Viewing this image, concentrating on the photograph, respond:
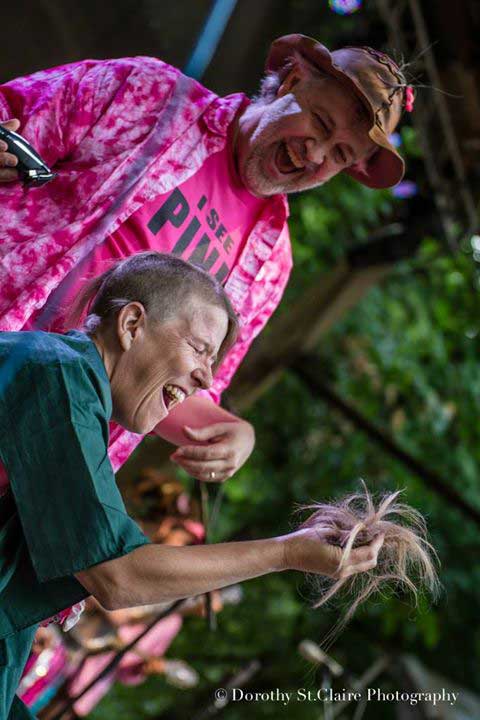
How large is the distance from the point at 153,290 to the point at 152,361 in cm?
10

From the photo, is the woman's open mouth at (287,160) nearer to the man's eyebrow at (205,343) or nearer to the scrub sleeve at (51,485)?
the man's eyebrow at (205,343)

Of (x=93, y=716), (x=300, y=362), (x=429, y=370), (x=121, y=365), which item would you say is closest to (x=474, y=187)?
(x=300, y=362)

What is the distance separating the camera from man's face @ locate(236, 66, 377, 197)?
4.99 ft

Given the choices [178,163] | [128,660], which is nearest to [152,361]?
[178,163]

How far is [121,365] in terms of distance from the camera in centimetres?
110

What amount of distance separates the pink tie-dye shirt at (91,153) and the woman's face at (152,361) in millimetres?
314

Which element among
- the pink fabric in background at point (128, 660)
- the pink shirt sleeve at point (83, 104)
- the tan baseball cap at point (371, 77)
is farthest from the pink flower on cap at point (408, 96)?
the pink fabric in background at point (128, 660)

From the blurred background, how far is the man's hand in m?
1.52

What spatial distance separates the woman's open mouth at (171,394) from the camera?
3.72 feet

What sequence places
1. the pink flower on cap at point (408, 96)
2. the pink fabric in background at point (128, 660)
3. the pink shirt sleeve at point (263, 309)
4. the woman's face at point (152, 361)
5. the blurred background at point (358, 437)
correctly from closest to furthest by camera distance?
the woman's face at point (152, 361) < the pink flower on cap at point (408, 96) < the pink shirt sleeve at point (263, 309) < the pink fabric in background at point (128, 660) < the blurred background at point (358, 437)

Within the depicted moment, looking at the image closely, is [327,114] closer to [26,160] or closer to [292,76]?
[292,76]

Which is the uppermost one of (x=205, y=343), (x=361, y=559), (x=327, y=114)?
(x=327, y=114)

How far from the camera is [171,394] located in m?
1.14

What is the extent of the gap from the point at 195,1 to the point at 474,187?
7.55 ft
